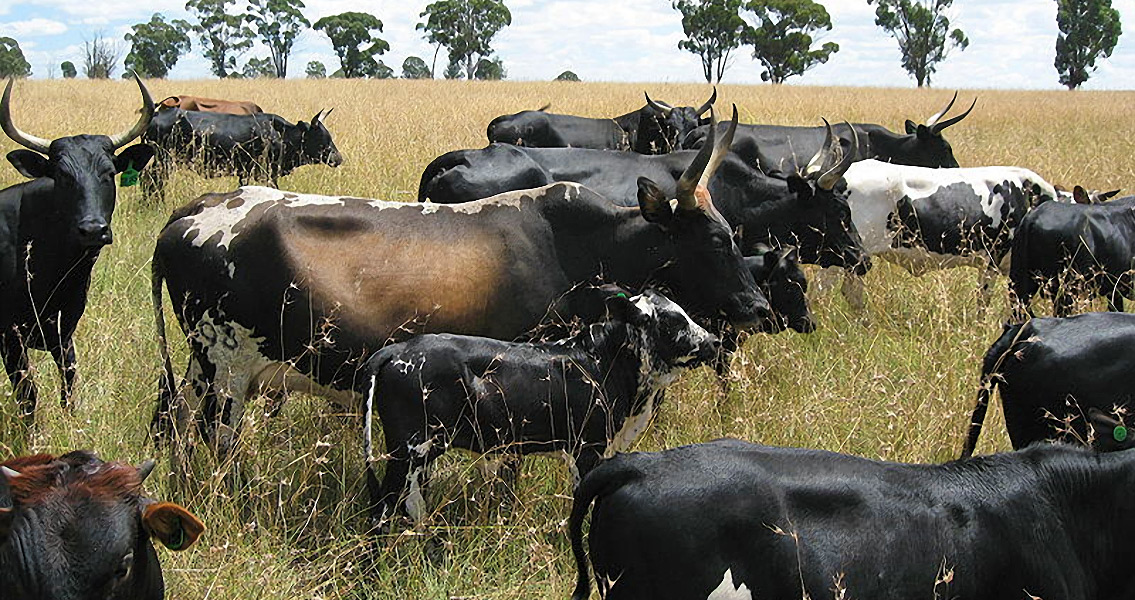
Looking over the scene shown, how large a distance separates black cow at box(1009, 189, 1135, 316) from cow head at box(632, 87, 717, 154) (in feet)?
22.6

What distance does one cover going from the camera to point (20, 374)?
5973 mm

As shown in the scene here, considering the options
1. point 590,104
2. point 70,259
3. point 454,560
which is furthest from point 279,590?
point 590,104

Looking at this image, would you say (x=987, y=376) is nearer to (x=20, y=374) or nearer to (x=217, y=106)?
(x=20, y=374)

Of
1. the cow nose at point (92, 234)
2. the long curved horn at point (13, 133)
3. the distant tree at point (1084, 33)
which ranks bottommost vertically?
the cow nose at point (92, 234)

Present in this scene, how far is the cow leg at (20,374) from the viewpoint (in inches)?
218

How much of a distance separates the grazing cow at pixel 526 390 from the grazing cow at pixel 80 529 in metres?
1.20

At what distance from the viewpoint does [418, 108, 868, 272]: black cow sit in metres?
8.44

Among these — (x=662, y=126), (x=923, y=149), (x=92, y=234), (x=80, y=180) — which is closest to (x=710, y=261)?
(x=92, y=234)

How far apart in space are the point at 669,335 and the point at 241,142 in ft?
33.5

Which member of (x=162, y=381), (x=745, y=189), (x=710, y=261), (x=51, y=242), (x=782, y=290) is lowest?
(x=162, y=381)

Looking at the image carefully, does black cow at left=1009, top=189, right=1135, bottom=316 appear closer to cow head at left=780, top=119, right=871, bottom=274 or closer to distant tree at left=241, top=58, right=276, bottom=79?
cow head at left=780, top=119, right=871, bottom=274

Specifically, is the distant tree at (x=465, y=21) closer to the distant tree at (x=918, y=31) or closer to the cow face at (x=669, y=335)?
the distant tree at (x=918, y=31)

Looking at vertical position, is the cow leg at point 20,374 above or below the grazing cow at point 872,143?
below

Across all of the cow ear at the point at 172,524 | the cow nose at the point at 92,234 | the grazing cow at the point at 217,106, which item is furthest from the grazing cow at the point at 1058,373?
the grazing cow at the point at 217,106
